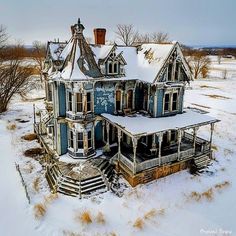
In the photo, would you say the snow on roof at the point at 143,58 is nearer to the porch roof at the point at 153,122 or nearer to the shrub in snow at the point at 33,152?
the porch roof at the point at 153,122

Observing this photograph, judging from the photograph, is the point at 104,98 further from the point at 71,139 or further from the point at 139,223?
the point at 139,223

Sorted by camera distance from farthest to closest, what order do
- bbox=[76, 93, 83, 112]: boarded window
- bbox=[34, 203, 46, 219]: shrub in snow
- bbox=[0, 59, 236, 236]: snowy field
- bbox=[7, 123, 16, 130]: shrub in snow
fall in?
bbox=[7, 123, 16, 130]: shrub in snow
bbox=[76, 93, 83, 112]: boarded window
bbox=[34, 203, 46, 219]: shrub in snow
bbox=[0, 59, 236, 236]: snowy field

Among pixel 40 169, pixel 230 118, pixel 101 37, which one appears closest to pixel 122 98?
pixel 101 37

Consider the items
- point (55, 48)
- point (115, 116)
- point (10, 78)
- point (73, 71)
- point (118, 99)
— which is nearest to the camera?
point (73, 71)

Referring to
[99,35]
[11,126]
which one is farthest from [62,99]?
[11,126]

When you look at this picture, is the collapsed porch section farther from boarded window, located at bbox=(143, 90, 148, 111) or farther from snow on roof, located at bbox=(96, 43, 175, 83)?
snow on roof, located at bbox=(96, 43, 175, 83)

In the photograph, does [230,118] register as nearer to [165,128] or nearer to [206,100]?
[206,100]

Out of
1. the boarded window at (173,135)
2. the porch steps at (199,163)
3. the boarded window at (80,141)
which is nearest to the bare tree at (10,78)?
the boarded window at (80,141)

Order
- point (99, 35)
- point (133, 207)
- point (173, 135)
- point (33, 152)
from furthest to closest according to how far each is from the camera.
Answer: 1. point (33, 152)
2. point (99, 35)
3. point (173, 135)
4. point (133, 207)

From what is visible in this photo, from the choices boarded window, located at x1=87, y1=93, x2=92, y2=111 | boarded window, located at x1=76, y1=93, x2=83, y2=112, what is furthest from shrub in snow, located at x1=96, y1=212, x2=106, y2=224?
boarded window, located at x1=87, y1=93, x2=92, y2=111
